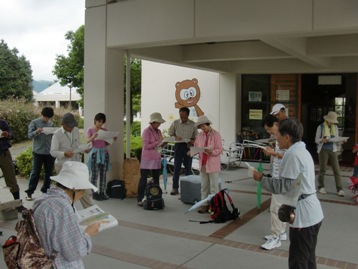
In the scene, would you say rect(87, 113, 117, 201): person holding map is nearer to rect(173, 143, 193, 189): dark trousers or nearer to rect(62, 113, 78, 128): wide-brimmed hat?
rect(62, 113, 78, 128): wide-brimmed hat

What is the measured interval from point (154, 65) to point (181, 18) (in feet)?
24.5

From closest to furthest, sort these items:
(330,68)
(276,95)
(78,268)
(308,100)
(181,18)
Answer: (78,268), (181,18), (330,68), (276,95), (308,100)

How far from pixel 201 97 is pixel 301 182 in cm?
1093

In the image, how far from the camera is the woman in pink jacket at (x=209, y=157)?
6879mm

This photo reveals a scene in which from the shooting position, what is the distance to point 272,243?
539cm

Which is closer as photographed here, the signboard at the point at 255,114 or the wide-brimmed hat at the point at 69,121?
the wide-brimmed hat at the point at 69,121

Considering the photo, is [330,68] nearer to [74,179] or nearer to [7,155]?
[7,155]

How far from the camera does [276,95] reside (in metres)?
13.7

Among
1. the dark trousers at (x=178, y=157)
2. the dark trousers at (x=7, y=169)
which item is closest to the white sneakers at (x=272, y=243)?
the dark trousers at (x=178, y=157)

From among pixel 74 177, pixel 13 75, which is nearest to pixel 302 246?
pixel 74 177

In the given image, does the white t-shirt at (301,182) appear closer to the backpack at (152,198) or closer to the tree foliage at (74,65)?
the backpack at (152,198)

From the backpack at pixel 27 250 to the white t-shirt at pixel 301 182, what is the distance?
1.93 meters

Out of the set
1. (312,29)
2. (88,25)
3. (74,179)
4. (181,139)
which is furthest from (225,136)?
(74,179)

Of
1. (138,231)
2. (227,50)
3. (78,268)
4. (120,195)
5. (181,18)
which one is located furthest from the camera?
(227,50)
